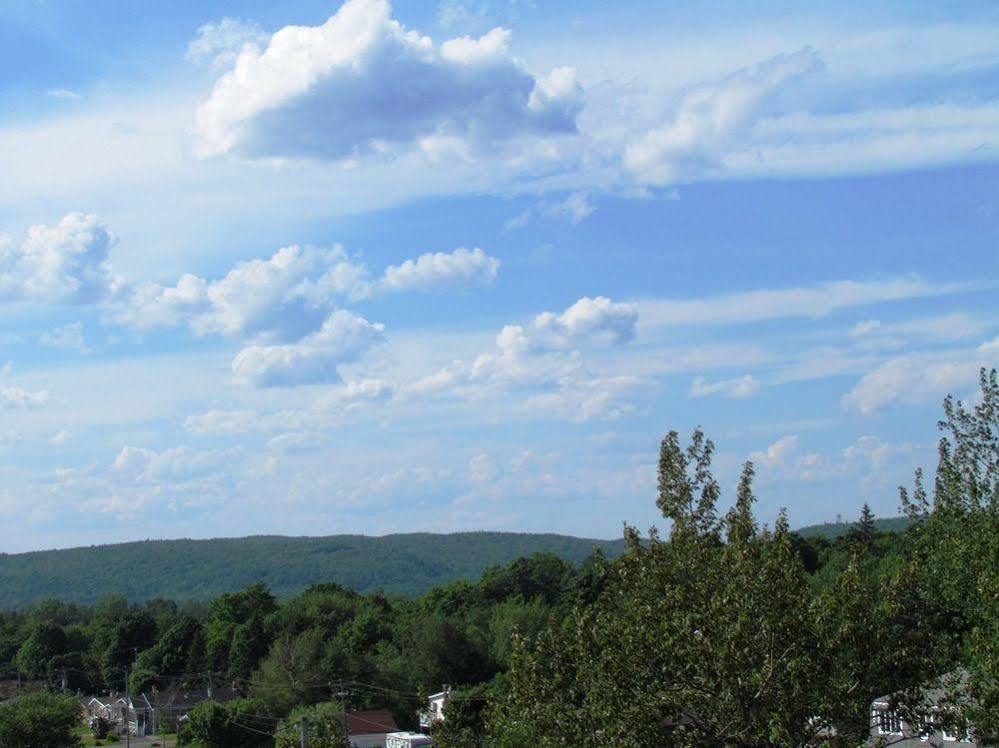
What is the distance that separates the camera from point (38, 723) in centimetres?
6338

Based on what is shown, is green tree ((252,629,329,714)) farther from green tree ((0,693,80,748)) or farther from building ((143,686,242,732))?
green tree ((0,693,80,748))

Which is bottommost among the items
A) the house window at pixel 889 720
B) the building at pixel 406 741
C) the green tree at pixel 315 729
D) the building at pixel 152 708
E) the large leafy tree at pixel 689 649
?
the building at pixel 152 708

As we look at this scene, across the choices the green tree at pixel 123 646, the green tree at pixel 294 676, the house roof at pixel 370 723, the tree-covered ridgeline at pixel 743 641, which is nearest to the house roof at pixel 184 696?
the green tree at pixel 294 676

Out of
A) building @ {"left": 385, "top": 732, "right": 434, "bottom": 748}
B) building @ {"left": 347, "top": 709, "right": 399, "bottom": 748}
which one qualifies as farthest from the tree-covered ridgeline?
building @ {"left": 347, "top": 709, "right": 399, "bottom": 748}

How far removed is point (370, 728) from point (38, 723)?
18.7m

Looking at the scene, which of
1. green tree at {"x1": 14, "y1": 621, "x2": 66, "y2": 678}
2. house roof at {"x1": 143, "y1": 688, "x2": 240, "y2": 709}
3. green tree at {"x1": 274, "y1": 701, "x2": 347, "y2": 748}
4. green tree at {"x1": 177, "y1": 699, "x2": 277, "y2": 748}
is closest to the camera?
green tree at {"x1": 274, "y1": 701, "x2": 347, "y2": 748}

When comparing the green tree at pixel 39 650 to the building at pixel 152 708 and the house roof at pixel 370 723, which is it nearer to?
the building at pixel 152 708

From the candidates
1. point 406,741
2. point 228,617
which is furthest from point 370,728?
point 228,617

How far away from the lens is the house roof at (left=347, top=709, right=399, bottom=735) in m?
65.5

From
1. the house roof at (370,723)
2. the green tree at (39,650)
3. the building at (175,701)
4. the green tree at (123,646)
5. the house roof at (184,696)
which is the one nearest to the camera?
A: the house roof at (370,723)

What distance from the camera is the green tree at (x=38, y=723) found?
62294mm

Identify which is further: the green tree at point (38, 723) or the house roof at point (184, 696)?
the house roof at point (184, 696)

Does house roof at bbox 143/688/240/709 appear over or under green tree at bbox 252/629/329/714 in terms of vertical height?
under

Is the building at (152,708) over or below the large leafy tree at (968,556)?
below
